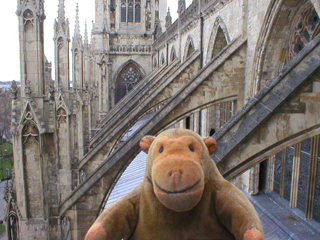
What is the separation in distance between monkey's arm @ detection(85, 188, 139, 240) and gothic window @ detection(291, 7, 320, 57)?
445 centimetres

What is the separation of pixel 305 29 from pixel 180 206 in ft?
16.0

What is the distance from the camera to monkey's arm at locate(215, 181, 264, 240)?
1.60 meters

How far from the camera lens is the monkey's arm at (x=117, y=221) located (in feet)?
5.59

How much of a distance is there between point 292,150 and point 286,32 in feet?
7.01

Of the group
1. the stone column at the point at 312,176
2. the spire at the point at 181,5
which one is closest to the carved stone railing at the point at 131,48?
the spire at the point at 181,5

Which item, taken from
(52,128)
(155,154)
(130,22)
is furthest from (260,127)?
(130,22)

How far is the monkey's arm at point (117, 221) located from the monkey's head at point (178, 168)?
220 mm

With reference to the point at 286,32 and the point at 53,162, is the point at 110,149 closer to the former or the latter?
the point at 53,162

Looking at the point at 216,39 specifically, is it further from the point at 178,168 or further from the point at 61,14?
the point at 178,168

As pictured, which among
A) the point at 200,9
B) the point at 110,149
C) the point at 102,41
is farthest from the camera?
the point at 102,41

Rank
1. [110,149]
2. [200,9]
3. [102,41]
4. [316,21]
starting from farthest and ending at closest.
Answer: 1. [102,41]
2. [200,9]
3. [110,149]
4. [316,21]

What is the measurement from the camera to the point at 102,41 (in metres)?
24.8

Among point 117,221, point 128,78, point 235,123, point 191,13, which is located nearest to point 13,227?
point 235,123

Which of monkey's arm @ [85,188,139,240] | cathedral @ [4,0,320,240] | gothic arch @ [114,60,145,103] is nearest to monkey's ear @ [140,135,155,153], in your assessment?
monkey's arm @ [85,188,139,240]
